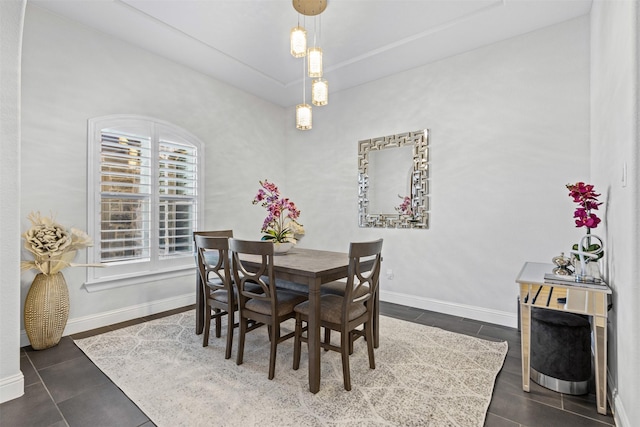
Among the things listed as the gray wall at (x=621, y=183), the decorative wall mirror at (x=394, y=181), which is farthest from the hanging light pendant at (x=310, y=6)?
the gray wall at (x=621, y=183)

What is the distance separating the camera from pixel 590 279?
200cm

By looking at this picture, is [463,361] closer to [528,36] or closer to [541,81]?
[541,81]

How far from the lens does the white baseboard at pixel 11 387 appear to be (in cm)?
194

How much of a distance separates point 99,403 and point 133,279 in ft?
5.61

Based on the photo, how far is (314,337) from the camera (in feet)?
6.69

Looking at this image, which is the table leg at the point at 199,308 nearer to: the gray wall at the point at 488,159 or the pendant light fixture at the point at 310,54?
the pendant light fixture at the point at 310,54

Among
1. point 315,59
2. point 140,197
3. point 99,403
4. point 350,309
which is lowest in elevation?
point 99,403

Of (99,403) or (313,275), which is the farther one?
(313,275)

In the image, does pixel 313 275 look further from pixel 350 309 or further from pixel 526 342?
pixel 526 342

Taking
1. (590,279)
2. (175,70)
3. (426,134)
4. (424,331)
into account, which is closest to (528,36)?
(426,134)

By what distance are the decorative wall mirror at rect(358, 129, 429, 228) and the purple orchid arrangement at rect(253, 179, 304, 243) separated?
1544 mm

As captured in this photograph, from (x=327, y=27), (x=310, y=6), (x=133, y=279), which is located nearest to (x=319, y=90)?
(x=310, y=6)

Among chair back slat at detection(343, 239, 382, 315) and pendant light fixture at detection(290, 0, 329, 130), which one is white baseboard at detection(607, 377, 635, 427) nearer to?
chair back slat at detection(343, 239, 382, 315)

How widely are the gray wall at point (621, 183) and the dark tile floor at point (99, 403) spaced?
26 centimetres
